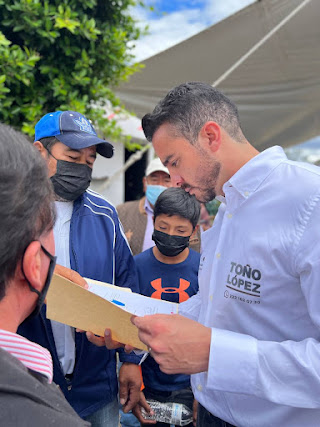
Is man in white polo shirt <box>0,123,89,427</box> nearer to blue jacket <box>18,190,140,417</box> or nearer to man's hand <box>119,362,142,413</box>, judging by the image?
blue jacket <box>18,190,140,417</box>

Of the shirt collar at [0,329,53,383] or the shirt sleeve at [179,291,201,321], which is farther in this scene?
the shirt sleeve at [179,291,201,321]

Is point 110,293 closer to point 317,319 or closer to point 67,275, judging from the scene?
point 67,275

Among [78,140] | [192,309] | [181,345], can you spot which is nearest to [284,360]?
[181,345]

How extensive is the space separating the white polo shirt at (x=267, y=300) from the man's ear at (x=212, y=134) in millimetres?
179

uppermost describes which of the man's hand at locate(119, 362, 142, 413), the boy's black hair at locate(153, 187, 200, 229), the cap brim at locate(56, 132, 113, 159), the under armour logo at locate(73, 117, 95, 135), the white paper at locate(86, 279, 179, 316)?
the under armour logo at locate(73, 117, 95, 135)

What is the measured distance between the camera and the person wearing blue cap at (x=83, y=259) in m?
1.95

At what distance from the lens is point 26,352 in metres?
0.92

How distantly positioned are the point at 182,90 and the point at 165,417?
1.85 metres

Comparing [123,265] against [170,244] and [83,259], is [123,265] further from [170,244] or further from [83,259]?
[170,244]

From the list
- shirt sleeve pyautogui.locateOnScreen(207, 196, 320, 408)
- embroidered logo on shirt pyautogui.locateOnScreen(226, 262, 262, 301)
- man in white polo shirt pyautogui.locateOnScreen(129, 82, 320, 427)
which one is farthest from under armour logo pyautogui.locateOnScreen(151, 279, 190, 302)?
shirt sleeve pyautogui.locateOnScreen(207, 196, 320, 408)

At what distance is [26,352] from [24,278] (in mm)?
168

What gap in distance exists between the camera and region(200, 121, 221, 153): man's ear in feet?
5.30

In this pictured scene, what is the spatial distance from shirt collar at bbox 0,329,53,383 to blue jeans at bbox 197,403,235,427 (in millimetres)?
855

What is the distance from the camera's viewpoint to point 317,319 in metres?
1.23
